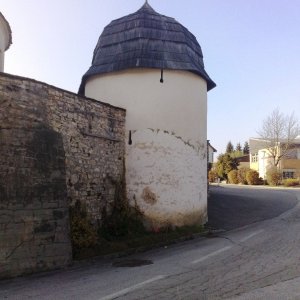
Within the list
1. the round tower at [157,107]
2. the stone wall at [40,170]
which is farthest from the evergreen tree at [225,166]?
the stone wall at [40,170]

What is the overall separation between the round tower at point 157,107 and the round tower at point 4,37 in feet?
11.3

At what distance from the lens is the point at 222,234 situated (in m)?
15.2

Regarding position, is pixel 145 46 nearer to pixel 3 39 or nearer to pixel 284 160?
pixel 3 39

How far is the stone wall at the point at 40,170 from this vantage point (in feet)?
Answer: 31.1

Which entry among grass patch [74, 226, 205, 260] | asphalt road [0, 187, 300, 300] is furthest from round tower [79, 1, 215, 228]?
asphalt road [0, 187, 300, 300]

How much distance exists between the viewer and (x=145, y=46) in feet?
51.6

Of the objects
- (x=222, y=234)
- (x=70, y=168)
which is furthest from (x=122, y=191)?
(x=222, y=234)

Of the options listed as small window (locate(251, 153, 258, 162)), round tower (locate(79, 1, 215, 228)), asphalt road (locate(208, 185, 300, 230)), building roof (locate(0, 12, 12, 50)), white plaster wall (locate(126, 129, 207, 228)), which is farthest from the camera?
small window (locate(251, 153, 258, 162))

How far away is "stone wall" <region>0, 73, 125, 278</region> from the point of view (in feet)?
31.1

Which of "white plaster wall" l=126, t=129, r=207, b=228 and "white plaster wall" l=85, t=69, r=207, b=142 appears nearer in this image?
"white plaster wall" l=126, t=129, r=207, b=228

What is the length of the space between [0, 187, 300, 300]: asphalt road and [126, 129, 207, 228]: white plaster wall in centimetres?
168

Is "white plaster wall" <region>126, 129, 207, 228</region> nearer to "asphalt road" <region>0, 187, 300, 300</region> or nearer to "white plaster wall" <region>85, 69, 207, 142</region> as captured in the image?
"white plaster wall" <region>85, 69, 207, 142</region>

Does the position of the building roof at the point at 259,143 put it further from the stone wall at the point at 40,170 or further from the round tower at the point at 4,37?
the stone wall at the point at 40,170

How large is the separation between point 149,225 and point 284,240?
4.38 m
